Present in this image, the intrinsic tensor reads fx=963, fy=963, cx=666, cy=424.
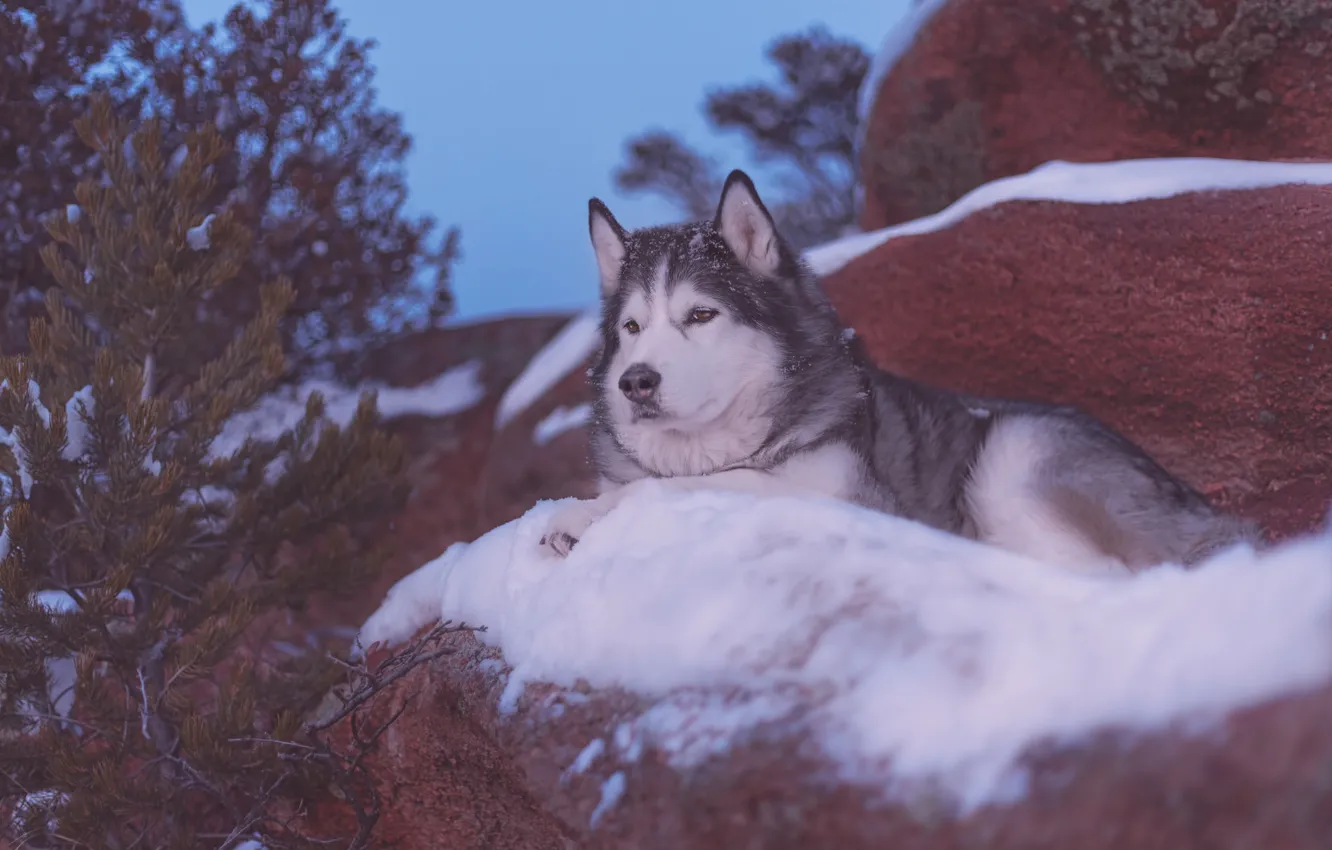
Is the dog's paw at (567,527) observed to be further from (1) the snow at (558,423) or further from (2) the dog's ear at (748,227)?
(1) the snow at (558,423)

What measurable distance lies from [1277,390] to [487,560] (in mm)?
4311

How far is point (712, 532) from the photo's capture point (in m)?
2.81

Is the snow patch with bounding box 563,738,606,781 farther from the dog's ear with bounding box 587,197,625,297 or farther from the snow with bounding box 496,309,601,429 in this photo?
the snow with bounding box 496,309,601,429

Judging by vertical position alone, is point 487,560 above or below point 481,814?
above

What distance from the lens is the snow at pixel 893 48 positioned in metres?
7.34

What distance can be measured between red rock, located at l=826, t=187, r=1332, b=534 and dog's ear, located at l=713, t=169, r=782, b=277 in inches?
95.7

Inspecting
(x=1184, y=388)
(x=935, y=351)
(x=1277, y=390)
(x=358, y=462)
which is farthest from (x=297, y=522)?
(x=1277, y=390)

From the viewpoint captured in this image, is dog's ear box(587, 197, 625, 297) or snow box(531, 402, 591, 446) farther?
snow box(531, 402, 591, 446)

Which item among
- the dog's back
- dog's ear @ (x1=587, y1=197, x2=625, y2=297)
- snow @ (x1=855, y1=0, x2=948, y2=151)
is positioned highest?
snow @ (x1=855, y1=0, x2=948, y2=151)

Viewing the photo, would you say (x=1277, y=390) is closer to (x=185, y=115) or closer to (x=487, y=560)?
(x=487, y=560)

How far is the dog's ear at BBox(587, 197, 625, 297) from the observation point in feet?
14.1

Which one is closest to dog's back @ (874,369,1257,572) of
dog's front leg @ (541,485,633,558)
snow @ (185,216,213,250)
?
dog's front leg @ (541,485,633,558)

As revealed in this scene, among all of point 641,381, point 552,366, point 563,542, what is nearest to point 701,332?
point 641,381

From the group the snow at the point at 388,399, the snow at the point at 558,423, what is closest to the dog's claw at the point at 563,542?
the snow at the point at 558,423
